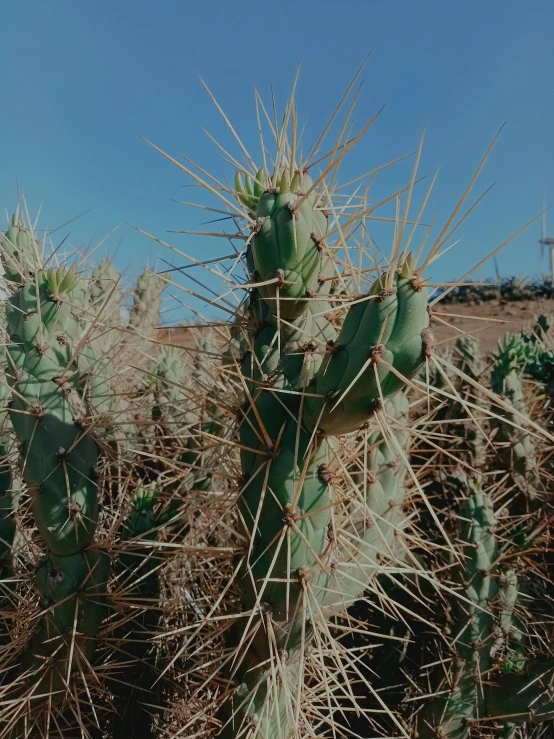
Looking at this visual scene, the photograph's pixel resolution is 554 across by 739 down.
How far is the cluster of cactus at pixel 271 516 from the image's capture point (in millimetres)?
1324

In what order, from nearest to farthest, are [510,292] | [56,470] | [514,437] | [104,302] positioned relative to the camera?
[56,470] < [104,302] < [514,437] < [510,292]

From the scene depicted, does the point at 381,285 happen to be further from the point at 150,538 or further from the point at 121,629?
the point at 121,629

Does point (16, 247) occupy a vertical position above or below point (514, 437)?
above

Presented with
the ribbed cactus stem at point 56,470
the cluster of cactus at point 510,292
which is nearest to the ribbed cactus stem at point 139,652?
the ribbed cactus stem at point 56,470

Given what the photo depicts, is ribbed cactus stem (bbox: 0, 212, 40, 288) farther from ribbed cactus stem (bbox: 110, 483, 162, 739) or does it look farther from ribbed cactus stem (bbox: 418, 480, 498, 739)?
ribbed cactus stem (bbox: 418, 480, 498, 739)

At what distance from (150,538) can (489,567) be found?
1.28 meters

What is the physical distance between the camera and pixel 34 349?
5.75ft

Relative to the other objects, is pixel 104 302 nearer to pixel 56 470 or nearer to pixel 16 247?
pixel 16 247

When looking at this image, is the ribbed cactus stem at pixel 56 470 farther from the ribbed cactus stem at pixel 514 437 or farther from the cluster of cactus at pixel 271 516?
the ribbed cactus stem at pixel 514 437

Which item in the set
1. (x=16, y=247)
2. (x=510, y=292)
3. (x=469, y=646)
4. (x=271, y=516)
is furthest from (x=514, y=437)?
(x=510, y=292)

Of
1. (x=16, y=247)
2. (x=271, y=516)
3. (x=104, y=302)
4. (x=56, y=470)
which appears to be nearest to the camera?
(x=271, y=516)

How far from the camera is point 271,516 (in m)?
1.40

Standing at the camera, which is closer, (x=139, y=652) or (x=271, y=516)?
(x=271, y=516)

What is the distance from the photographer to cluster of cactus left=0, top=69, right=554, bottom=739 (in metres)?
1.32
